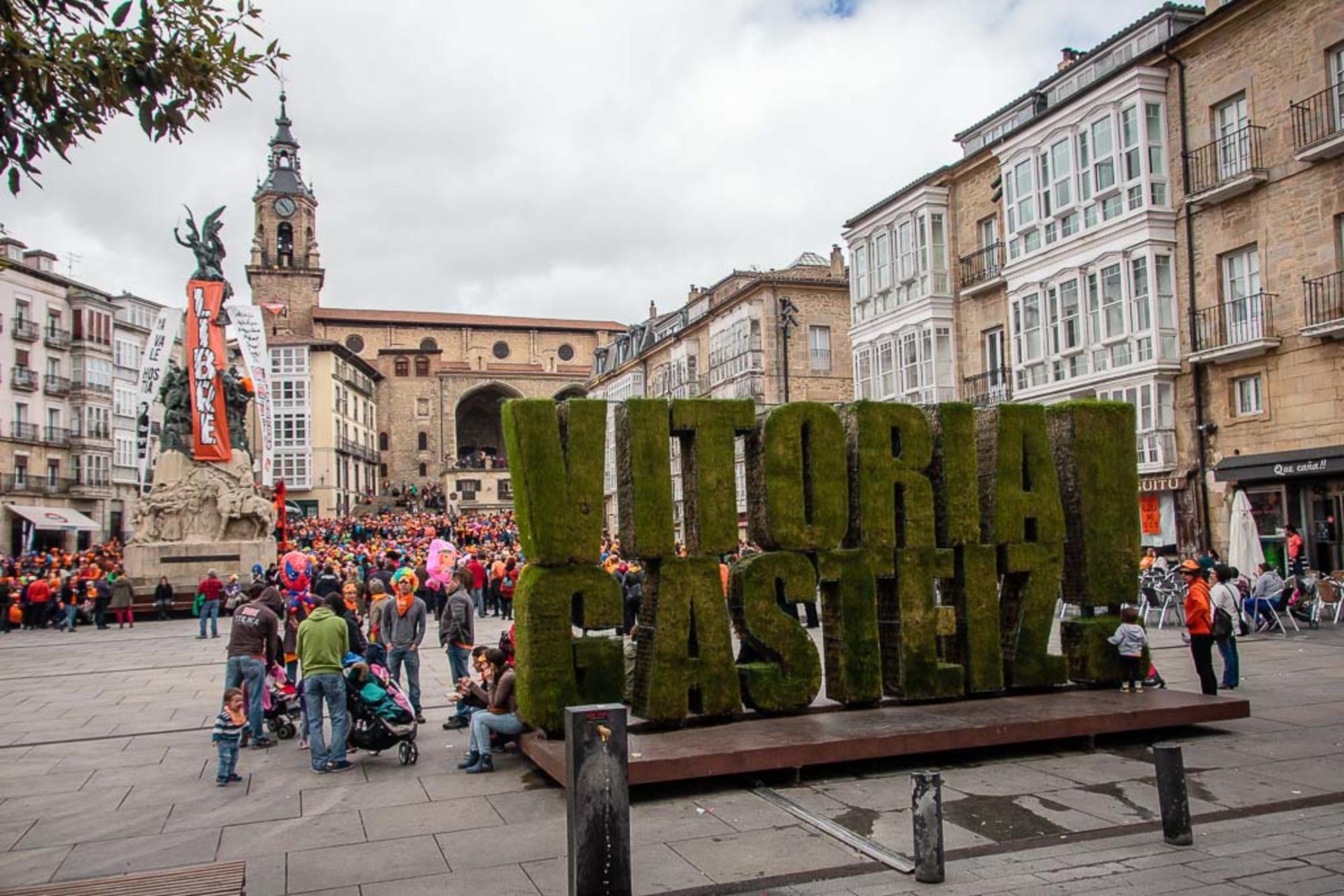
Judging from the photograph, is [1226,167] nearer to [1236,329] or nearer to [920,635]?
[1236,329]

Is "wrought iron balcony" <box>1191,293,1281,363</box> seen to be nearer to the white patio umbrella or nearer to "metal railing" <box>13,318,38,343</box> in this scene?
the white patio umbrella

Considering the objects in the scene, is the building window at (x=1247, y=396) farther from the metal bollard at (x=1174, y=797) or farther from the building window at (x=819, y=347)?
the building window at (x=819, y=347)

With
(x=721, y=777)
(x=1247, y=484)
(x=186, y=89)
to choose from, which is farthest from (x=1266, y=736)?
(x=1247, y=484)

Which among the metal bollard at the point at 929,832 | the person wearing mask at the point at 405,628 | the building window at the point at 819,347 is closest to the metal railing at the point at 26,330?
the building window at the point at 819,347

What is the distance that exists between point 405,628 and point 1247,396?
1905 cm

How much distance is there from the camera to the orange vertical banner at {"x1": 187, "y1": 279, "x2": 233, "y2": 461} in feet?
102

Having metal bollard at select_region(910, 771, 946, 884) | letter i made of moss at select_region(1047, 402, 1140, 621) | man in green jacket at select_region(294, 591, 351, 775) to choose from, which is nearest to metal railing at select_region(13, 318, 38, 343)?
man in green jacket at select_region(294, 591, 351, 775)

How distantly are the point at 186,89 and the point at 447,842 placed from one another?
523cm

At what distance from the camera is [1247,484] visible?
22141 mm

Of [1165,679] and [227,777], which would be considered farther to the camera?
[1165,679]

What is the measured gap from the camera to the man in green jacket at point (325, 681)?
31.7 ft

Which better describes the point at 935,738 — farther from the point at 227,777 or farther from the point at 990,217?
the point at 990,217

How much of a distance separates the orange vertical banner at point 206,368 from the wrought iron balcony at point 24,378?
25.1 metres

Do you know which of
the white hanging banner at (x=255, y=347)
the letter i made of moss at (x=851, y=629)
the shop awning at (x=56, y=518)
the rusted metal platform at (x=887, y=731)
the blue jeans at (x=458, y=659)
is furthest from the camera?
the shop awning at (x=56, y=518)
